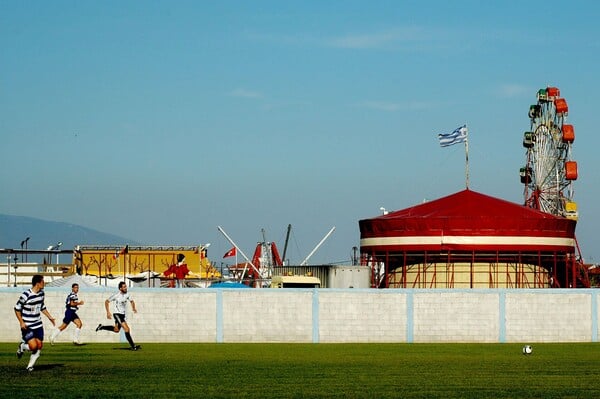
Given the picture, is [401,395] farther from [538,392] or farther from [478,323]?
[478,323]

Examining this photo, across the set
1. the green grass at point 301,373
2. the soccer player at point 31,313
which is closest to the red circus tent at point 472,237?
the green grass at point 301,373

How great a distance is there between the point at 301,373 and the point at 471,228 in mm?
42924

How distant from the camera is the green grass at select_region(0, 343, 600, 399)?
22062 mm

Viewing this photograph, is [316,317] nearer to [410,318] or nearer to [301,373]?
[410,318]

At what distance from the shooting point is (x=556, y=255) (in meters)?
71.0

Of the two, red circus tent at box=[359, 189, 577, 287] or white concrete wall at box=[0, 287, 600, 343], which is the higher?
red circus tent at box=[359, 189, 577, 287]

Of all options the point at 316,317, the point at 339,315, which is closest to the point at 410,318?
the point at 339,315

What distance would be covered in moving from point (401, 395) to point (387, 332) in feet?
84.8

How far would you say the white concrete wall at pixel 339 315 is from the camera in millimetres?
46250

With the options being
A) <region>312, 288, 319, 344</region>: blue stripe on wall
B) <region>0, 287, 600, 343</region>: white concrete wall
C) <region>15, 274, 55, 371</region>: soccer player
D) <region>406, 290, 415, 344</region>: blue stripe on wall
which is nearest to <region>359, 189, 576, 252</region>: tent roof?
<region>0, 287, 600, 343</region>: white concrete wall

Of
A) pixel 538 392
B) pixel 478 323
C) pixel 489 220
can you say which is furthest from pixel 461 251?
pixel 538 392

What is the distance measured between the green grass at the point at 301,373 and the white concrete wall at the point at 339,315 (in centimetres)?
698

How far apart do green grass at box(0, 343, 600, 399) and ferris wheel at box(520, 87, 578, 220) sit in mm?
49786

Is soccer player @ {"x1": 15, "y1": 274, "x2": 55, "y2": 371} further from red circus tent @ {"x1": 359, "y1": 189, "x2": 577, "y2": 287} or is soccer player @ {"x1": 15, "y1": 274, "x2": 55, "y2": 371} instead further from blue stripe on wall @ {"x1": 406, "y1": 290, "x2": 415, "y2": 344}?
red circus tent @ {"x1": 359, "y1": 189, "x2": 577, "y2": 287}
